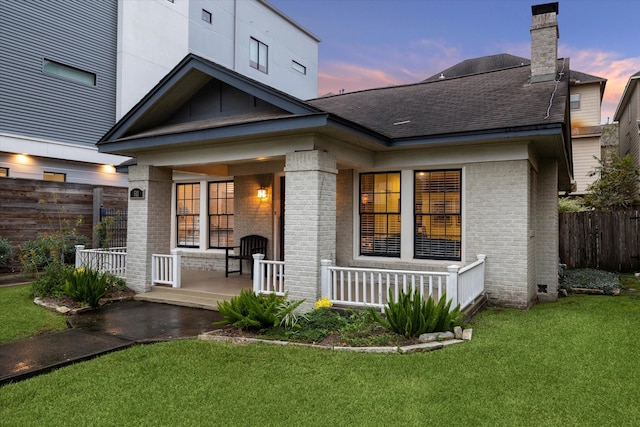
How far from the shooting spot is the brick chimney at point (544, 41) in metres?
9.59

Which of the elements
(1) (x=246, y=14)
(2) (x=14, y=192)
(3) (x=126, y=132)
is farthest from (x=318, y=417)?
(1) (x=246, y=14)

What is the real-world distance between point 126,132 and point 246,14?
57.0 feet

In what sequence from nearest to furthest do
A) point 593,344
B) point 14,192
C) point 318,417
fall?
point 318,417 < point 593,344 < point 14,192

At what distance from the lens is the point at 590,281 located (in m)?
10.9

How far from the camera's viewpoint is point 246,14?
23828 mm

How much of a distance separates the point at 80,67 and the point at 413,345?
54.3 ft

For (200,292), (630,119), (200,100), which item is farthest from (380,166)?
(630,119)

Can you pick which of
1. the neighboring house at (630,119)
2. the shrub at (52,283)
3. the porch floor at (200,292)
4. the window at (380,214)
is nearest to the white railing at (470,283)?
the window at (380,214)

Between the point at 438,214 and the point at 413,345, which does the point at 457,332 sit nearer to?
the point at 413,345

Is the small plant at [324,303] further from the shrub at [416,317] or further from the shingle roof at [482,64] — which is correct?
the shingle roof at [482,64]

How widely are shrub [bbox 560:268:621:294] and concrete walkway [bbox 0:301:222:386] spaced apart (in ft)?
29.0

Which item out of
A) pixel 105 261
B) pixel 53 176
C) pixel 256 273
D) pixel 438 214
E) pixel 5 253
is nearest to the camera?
pixel 256 273

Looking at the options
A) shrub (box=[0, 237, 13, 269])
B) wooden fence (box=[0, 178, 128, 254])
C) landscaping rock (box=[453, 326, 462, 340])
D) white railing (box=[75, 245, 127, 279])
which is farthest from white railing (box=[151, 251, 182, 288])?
landscaping rock (box=[453, 326, 462, 340])

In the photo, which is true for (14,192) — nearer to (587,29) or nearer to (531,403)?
(531,403)
